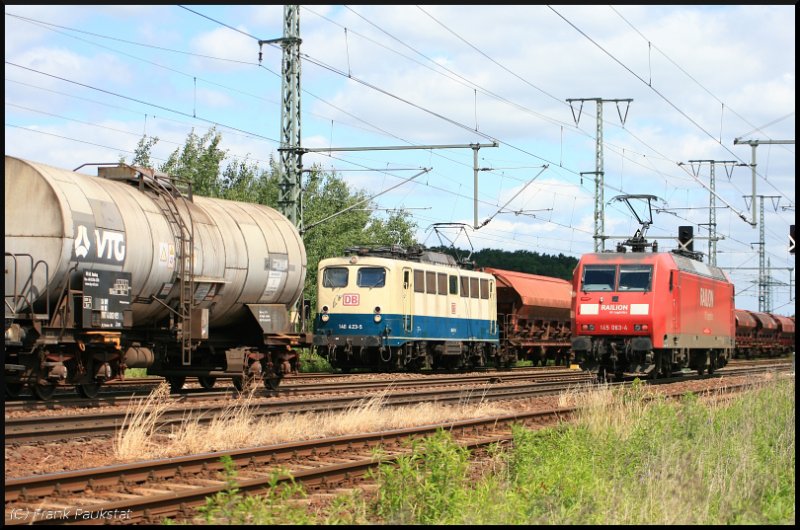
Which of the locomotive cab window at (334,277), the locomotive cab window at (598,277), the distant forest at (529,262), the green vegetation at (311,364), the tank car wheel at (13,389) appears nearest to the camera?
the tank car wheel at (13,389)

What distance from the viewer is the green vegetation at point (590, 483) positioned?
331 inches

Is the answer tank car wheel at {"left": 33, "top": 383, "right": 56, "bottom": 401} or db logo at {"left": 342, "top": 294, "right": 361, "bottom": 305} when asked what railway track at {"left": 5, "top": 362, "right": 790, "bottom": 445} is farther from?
db logo at {"left": 342, "top": 294, "right": 361, "bottom": 305}

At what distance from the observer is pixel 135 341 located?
1947 cm

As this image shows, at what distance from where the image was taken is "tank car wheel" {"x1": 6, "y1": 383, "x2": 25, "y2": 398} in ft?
56.1

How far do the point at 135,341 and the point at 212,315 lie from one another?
1.72m

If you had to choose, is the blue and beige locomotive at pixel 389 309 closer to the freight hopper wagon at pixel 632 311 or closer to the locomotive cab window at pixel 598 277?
the freight hopper wagon at pixel 632 311

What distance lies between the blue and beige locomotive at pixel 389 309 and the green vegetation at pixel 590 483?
1585 cm

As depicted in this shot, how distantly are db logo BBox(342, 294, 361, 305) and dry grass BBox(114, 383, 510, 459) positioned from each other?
1171 centimetres

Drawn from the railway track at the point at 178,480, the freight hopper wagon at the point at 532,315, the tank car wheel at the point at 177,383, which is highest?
the freight hopper wagon at the point at 532,315

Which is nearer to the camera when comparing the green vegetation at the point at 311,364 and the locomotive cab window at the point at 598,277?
the locomotive cab window at the point at 598,277

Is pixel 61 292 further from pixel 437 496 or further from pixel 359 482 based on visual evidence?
pixel 437 496

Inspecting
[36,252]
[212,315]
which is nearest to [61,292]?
[36,252]

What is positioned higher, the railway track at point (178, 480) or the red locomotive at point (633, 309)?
the red locomotive at point (633, 309)

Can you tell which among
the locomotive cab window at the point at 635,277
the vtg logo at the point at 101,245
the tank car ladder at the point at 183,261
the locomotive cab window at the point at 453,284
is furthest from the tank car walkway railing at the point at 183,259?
the locomotive cab window at the point at 453,284
